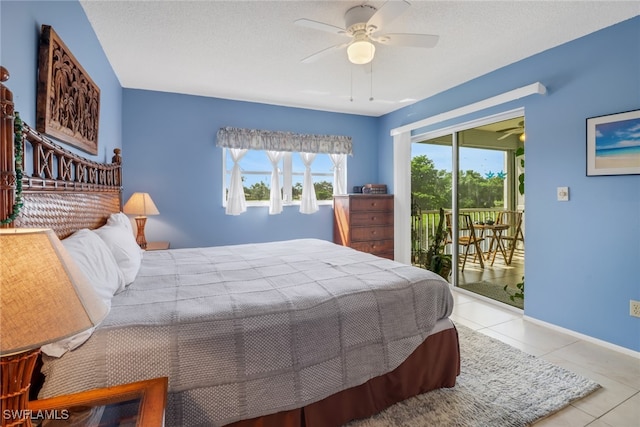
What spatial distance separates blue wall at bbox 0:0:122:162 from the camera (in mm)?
1370

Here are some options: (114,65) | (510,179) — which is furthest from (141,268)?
(510,179)

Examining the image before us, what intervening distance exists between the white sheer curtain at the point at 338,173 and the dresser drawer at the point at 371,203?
1.87 feet

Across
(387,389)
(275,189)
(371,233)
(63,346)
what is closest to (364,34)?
(387,389)

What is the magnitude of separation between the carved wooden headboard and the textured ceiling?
1.13 m

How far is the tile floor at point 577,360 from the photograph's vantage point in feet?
5.73

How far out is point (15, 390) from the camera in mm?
772

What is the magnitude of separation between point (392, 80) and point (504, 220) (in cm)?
222

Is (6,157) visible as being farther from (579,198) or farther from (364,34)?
(579,198)

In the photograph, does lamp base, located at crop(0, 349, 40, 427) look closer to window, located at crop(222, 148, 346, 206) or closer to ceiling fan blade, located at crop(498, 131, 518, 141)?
window, located at crop(222, 148, 346, 206)

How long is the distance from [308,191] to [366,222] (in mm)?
960

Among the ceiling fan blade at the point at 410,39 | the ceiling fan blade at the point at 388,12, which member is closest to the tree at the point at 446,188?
the ceiling fan blade at the point at 410,39

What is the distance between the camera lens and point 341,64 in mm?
3207

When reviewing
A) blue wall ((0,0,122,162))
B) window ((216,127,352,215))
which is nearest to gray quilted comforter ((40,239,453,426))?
blue wall ((0,0,122,162))

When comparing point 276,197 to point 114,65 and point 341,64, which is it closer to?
point 341,64
